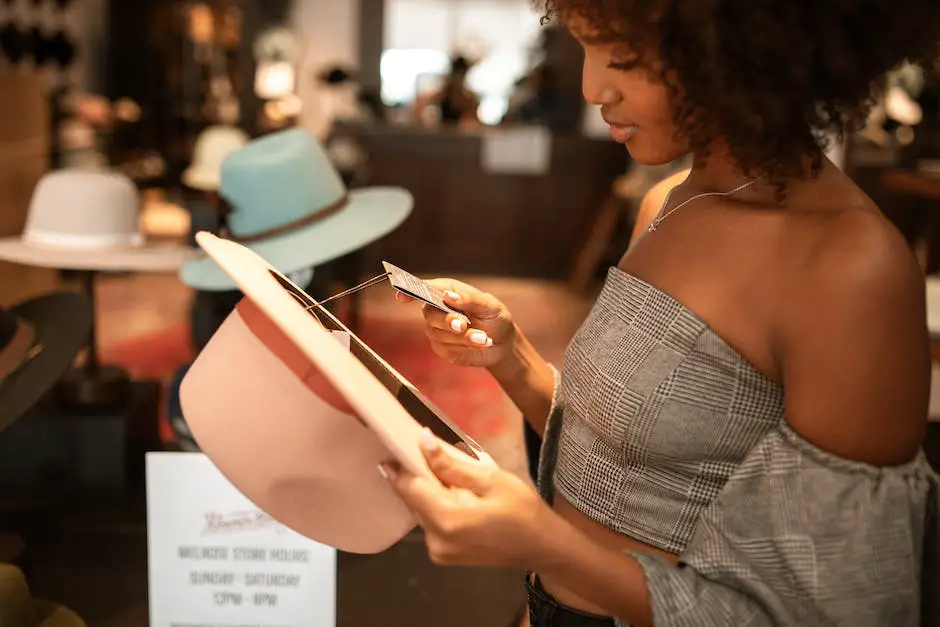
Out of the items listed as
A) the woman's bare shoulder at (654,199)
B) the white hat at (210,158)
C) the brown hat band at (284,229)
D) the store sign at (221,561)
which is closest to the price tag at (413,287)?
the woman's bare shoulder at (654,199)

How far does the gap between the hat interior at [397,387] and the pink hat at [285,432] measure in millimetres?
36

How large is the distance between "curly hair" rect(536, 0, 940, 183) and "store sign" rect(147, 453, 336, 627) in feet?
2.38

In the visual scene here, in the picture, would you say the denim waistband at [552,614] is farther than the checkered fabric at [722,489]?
Yes

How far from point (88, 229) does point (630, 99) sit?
190 centimetres

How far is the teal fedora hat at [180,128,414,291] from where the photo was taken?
1934 millimetres

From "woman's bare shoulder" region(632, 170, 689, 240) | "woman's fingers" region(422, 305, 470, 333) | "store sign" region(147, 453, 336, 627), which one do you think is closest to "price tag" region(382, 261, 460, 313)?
"woman's fingers" region(422, 305, 470, 333)

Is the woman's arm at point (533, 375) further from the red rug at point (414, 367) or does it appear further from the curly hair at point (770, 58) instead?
the red rug at point (414, 367)

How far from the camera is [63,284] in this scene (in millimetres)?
6148

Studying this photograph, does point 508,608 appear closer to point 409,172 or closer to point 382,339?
point 382,339

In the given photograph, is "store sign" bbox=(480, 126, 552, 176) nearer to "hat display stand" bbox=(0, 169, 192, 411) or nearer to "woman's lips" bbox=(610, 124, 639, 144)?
"hat display stand" bbox=(0, 169, 192, 411)

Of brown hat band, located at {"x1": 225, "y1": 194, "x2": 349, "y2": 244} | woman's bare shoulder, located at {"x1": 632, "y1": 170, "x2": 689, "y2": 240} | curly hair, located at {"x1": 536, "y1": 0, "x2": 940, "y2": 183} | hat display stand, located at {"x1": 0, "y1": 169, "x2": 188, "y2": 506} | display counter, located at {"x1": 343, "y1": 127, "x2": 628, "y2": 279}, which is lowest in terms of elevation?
display counter, located at {"x1": 343, "y1": 127, "x2": 628, "y2": 279}

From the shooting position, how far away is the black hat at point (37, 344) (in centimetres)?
142

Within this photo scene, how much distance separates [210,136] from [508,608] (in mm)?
3868

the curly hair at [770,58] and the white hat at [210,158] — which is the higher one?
the curly hair at [770,58]
